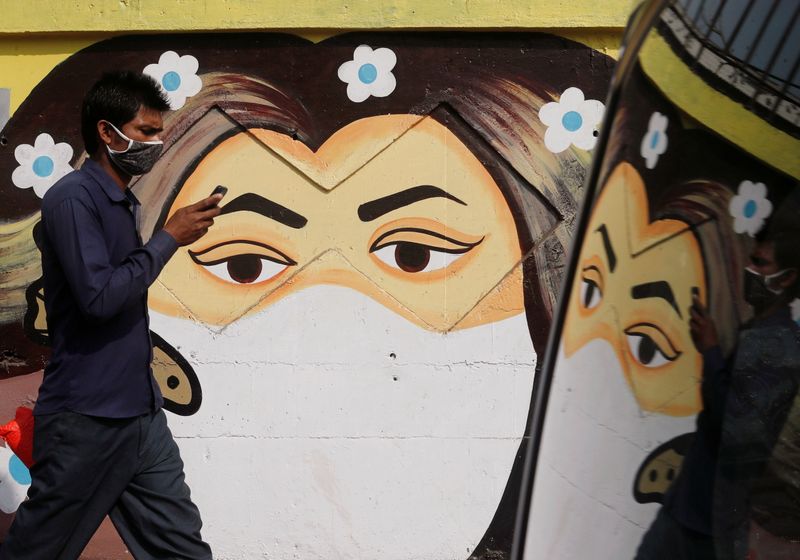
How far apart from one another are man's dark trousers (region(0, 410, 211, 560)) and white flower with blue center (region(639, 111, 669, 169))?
6.38 feet

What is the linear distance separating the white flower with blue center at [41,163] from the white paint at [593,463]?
11.1 ft

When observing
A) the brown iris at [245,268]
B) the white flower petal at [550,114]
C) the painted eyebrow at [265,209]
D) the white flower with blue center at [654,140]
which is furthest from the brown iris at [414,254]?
the white flower with blue center at [654,140]

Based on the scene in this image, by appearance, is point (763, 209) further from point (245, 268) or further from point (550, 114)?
point (245, 268)

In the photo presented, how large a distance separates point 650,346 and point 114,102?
2.11 m

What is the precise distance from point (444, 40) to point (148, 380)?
2.13 m

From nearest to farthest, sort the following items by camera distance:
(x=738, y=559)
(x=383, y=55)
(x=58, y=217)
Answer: (x=738, y=559) → (x=58, y=217) → (x=383, y=55)

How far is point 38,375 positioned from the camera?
15.6 feet

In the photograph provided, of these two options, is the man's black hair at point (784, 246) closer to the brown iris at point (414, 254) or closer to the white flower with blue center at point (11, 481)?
the brown iris at point (414, 254)

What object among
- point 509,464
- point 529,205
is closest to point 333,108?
point 529,205

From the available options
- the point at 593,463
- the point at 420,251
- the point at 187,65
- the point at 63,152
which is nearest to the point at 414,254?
the point at 420,251

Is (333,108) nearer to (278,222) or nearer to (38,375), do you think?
(278,222)

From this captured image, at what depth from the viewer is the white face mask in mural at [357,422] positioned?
4629mm

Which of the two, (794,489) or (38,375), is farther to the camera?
(38,375)

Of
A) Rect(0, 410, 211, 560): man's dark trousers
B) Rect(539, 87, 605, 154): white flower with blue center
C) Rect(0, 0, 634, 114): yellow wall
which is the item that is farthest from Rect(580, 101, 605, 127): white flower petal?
Rect(0, 410, 211, 560): man's dark trousers
